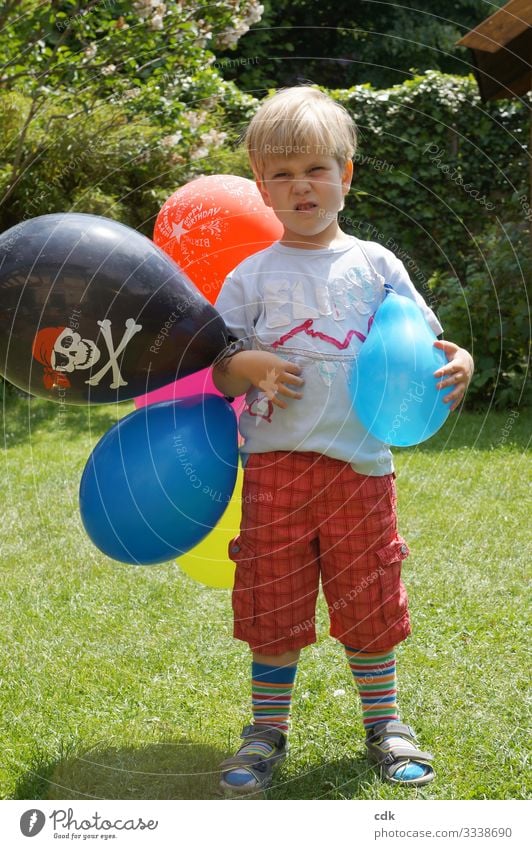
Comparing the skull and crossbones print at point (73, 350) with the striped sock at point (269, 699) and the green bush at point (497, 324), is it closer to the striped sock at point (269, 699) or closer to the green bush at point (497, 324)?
the striped sock at point (269, 699)

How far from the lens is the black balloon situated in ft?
6.37

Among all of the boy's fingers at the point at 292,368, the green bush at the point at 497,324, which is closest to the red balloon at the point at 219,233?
the boy's fingers at the point at 292,368

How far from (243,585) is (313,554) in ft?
0.59

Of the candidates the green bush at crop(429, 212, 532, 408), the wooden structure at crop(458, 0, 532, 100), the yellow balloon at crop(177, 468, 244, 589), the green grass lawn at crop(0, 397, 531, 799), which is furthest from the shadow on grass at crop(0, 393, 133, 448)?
the yellow balloon at crop(177, 468, 244, 589)

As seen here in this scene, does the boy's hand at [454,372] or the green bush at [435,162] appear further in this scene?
the green bush at [435,162]

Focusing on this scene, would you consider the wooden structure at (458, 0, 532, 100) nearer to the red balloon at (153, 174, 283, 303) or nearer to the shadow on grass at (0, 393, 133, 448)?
the shadow on grass at (0, 393, 133, 448)

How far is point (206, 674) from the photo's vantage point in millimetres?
2752

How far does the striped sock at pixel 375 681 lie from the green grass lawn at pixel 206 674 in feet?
0.43

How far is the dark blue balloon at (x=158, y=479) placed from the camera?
6.92ft

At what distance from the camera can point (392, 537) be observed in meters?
2.21
